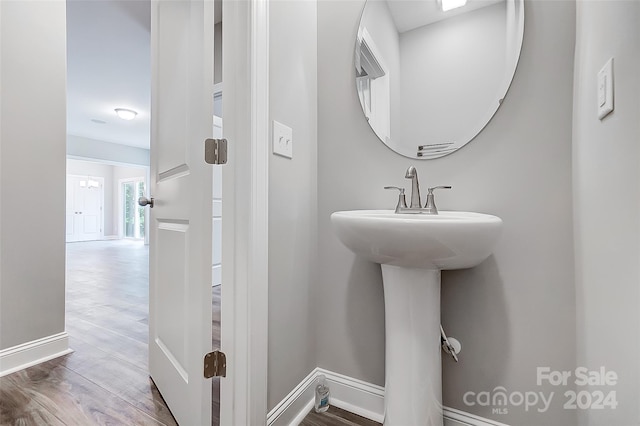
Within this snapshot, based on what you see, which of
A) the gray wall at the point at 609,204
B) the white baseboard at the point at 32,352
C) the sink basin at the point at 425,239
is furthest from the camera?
the white baseboard at the point at 32,352

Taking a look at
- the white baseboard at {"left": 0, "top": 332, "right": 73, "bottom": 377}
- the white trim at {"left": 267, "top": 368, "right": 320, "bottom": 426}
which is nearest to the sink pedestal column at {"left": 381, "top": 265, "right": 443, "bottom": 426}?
the white trim at {"left": 267, "top": 368, "right": 320, "bottom": 426}

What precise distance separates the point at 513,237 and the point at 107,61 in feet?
13.7

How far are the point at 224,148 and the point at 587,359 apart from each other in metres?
1.26

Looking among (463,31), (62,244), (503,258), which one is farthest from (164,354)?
(463,31)

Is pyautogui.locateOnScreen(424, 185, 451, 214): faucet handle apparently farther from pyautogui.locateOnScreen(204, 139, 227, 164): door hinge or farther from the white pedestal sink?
pyautogui.locateOnScreen(204, 139, 227, 164): door hinge

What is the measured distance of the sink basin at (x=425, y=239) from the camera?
695 mm

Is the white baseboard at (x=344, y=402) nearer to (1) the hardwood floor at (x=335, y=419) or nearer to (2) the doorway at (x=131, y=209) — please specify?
(1) the hardwood floor at (x=335, y=419)

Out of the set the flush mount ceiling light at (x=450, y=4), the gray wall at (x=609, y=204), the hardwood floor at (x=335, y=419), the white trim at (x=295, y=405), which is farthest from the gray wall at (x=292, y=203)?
the gray wall at (x=609, y=204)

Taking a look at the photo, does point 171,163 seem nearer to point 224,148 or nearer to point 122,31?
point 224,148

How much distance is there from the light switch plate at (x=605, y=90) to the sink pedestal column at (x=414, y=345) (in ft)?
1.91

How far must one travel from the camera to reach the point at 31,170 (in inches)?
61.6

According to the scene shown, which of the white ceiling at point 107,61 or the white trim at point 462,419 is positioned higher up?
the white ceiling at point 107,61

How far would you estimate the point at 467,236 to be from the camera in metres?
0.71

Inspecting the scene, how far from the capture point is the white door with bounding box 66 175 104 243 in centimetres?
829
